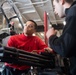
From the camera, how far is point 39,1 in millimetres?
7914

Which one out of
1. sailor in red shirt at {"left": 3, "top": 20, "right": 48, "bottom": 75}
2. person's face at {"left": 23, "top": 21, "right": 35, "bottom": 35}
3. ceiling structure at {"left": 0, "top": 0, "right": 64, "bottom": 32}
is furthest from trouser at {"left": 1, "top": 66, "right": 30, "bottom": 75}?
ceiling structure at {"left": 0, "top": 0, "right": 64, "bottom": 32}

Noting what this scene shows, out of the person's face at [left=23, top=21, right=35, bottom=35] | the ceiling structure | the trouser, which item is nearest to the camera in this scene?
the trouser

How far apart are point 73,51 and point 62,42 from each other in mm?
120

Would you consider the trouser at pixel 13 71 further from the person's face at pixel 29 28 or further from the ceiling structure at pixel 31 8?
the ceiling structure at pixel 31 8

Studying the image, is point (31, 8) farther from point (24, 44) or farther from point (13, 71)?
point (13, 71)

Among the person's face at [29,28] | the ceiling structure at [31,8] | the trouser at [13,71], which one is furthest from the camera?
the ceiling structure at [31,8]

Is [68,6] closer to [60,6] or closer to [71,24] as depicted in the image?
[60,6]

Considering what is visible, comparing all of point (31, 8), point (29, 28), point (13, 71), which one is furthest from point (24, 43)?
point (31, 8)

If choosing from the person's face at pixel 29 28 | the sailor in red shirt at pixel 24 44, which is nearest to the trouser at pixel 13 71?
the sailor in red shirt at pixel 24 44

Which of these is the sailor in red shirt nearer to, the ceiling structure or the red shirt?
the red shirt

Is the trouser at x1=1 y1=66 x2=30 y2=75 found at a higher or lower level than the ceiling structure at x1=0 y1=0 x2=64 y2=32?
higher

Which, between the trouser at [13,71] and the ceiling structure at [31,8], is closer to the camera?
the trouser at [13,71]

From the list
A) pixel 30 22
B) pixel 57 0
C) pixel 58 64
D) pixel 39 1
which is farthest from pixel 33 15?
pixel 57 0

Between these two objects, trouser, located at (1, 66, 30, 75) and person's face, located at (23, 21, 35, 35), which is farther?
person's face, located at (23, 21, 35, 35)
